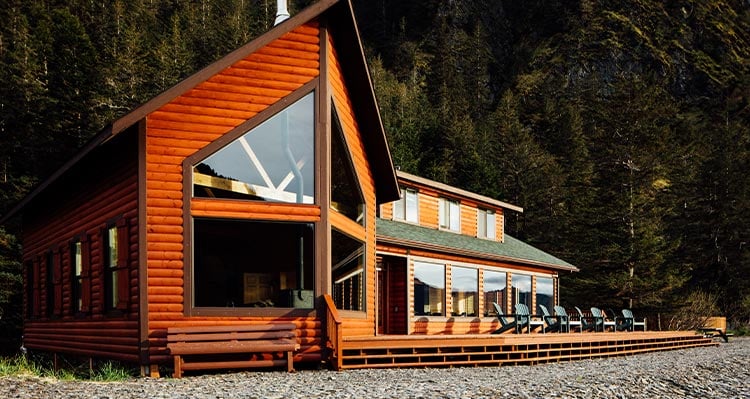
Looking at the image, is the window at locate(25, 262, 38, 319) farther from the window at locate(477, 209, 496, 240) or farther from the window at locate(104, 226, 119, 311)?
the window at locate(477, 209, 496, 240)

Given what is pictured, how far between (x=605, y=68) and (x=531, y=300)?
76257 millimetres

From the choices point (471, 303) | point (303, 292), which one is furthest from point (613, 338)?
point (303, 292)

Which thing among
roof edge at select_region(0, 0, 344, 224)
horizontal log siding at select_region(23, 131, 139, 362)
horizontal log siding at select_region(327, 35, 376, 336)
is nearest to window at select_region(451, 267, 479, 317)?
horizontal log siding at select_region(327, 35, 376, 336)

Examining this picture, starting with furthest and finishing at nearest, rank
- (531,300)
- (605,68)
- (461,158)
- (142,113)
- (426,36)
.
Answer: (426,36) < (605,68) < (461,158) < (531,300) < (142,113)

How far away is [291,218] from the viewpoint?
1206 cm

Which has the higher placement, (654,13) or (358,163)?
(654,13)

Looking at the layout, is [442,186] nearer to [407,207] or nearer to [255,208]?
[407,207]

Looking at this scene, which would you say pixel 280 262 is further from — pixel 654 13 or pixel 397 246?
pixel 654 13

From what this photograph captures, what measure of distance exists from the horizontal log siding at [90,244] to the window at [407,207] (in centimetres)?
998

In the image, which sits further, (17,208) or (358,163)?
(17,208)

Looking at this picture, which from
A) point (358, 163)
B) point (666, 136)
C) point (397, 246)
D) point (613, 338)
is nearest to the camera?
point (358, 163)

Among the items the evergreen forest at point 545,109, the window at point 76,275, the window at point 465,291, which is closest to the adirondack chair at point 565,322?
the window at point 465,291

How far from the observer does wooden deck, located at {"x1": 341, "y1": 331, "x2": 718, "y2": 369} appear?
12.3 meters

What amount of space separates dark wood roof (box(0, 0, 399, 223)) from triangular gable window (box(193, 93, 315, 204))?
1.19 m
